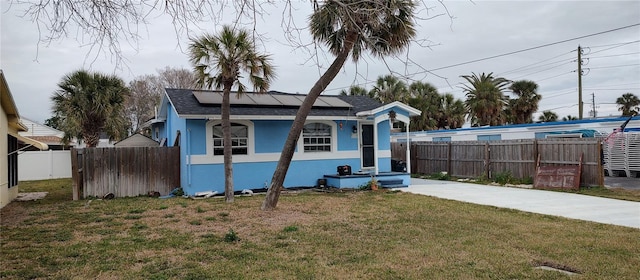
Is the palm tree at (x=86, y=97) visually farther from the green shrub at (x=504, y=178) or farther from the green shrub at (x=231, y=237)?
the green shrub at (x=504, y=178)

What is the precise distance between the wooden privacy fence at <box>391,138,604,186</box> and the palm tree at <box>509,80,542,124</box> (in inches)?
505

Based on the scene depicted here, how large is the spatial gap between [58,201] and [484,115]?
24595 mm

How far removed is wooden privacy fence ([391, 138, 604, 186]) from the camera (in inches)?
552

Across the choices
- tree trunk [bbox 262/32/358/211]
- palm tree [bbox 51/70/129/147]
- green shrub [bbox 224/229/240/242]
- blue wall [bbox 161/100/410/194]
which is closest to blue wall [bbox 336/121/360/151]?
blue wall [bbox 161/100/410/194]

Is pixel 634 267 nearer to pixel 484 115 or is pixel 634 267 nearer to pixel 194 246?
pixel 194 246

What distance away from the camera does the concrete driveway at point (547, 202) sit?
30.0ft

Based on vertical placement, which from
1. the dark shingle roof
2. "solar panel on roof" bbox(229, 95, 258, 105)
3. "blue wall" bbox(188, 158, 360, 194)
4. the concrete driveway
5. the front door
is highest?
"solar panel on roof" bbox(229, 95, 258, 105)

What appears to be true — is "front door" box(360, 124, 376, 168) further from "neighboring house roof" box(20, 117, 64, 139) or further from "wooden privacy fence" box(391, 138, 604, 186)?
"neighboring house roof" box(20, 117, 64, 139)

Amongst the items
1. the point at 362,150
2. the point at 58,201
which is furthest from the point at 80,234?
the point at 362,150

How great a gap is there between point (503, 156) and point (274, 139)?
897 centimetres

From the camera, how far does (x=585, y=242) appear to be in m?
6.59

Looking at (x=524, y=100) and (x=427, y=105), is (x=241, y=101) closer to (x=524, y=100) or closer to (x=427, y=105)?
(x=427, y=105)

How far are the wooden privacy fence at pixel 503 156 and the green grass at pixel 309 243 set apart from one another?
5.94 m

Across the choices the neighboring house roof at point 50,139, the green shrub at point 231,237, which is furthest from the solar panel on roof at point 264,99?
the neighboring house roof at point 50,139
